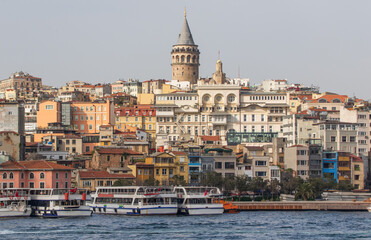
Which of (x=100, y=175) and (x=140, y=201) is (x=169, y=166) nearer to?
(x=100, y=175)

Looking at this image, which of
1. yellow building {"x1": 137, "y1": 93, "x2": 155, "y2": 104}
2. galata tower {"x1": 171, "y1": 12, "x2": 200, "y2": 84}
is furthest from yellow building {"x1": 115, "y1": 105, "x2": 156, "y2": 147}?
galata tower {"x1": 171, "y1": 12, "x2": 200, "y2": 84}

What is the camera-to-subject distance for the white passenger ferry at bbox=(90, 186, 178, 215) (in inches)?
3324

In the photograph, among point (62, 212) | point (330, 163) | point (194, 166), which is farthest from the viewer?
point (330, 163)

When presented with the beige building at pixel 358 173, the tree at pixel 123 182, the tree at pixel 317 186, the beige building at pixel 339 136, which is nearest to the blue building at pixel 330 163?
→ the beige building at pixel 358 173

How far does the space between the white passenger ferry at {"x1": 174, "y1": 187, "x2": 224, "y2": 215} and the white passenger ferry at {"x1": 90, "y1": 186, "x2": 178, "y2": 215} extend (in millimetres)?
931

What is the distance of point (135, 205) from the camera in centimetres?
8475

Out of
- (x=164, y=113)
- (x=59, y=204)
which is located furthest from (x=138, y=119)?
(x=59, y=204)

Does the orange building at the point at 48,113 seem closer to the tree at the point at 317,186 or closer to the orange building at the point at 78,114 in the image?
the orange building at the point at 78,114

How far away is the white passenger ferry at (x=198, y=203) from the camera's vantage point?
A: 85438mm

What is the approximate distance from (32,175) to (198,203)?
52.9 ft

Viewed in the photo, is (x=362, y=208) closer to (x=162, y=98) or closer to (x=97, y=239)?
(x=97, y=239)

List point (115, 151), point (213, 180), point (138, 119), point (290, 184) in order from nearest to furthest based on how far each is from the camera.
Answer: point (213, 180) → point (290, 184) → point (115, 151) → point (138, 119)

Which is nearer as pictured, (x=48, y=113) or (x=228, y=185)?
(x=228, y=185)

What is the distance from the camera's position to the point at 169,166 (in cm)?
10419
